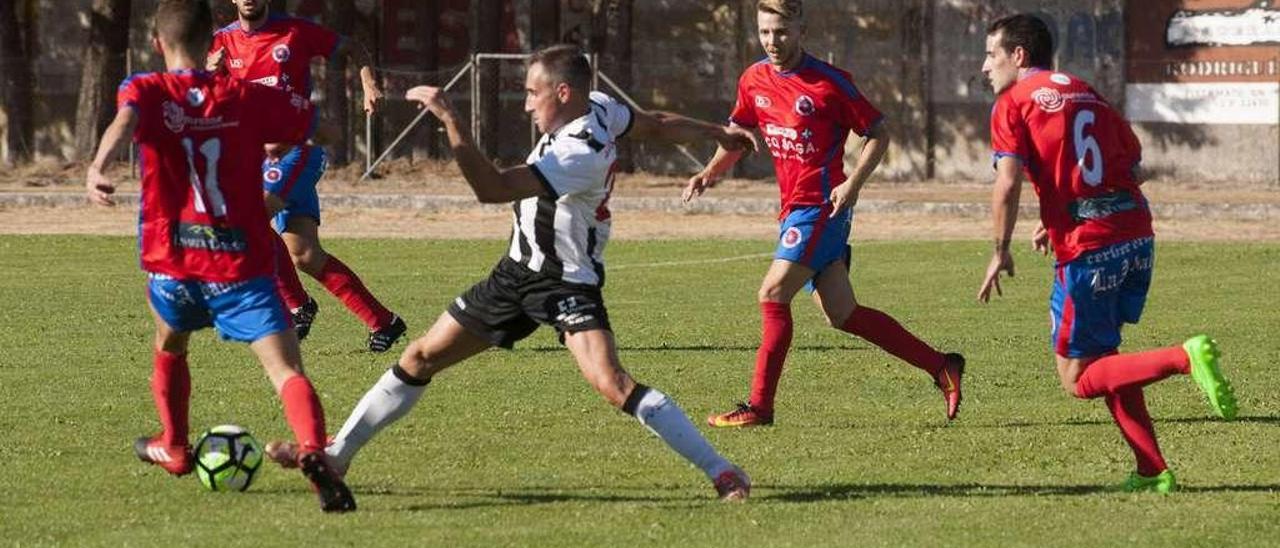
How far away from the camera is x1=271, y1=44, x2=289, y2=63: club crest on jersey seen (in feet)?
45.8

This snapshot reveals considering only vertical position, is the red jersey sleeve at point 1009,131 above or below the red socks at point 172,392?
above

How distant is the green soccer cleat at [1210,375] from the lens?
8.92 m

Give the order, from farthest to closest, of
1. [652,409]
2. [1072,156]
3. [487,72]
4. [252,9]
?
[487,72]
[252,9]
[1072,156]
[652,409]

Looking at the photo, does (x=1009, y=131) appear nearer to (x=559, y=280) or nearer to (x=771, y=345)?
(x=559, y=280)

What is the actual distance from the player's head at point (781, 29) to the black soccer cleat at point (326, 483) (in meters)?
3.73

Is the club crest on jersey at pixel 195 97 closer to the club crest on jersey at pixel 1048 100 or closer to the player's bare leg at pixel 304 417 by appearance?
the player's bare leg at pixel 304 417

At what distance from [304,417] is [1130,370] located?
3220 mm

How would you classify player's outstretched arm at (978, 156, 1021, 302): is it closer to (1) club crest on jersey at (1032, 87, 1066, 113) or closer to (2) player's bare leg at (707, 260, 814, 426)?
(1) club crest on jersey at (1032, 87, 1066, 113)

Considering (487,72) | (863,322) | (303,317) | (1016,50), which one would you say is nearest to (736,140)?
(1016,50)

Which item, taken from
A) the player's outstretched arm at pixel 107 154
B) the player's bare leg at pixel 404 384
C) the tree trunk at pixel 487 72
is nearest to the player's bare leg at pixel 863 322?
the player's bare leg at pixel 404 384

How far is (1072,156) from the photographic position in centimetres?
932

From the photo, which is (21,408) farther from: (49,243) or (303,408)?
(49,243)

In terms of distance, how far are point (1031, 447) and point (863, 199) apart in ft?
69.1

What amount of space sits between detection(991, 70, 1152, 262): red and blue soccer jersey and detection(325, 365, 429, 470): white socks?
250cm
